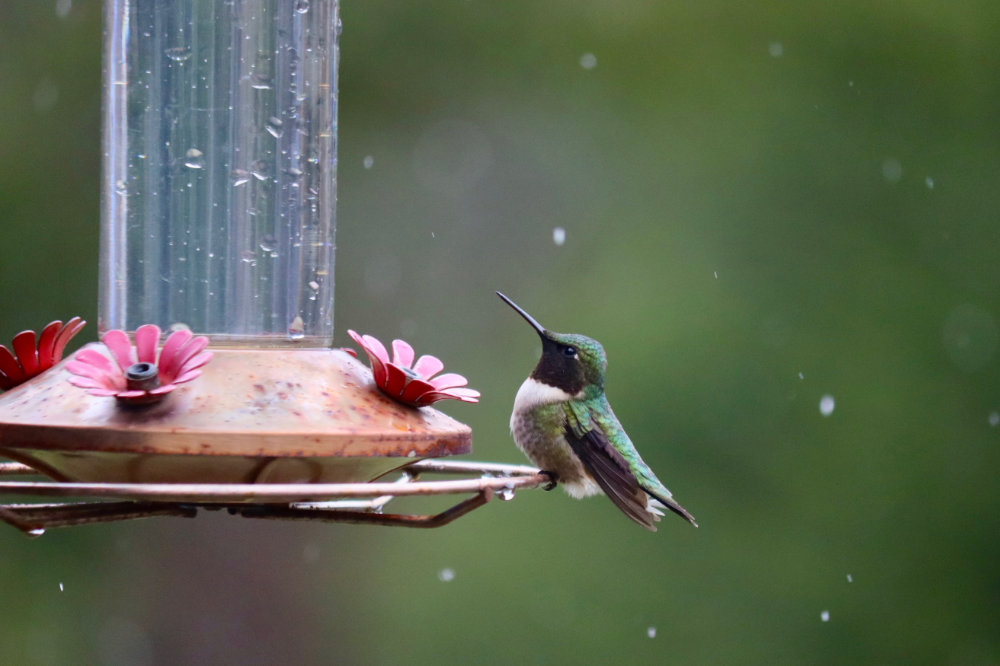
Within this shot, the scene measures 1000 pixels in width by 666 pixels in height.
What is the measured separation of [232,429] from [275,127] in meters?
0.84

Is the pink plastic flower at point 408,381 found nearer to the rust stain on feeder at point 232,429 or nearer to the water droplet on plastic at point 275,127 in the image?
the rust stain on feeder at point 232,429

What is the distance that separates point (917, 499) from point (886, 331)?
999 mm

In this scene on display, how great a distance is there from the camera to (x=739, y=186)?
7031 millimetres

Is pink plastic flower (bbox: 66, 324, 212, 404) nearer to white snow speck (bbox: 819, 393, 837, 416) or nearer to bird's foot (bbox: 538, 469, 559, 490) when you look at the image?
bird's foot (bbox: 538, 469, 559, 490)

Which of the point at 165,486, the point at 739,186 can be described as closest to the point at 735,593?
the point at 739,186

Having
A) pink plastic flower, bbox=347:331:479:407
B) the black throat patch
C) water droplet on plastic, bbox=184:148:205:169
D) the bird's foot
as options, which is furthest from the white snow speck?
water droplet on plastic, bbox=184:148:205:169

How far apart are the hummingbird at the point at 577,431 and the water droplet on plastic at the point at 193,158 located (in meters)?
1.27

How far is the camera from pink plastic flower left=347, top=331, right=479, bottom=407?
2.17 m

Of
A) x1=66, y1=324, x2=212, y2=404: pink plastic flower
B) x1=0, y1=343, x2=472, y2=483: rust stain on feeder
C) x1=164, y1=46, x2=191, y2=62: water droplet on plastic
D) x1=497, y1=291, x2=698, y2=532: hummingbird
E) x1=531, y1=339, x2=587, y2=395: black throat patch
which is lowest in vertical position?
x1=497, y1=291, x2=698, y2=532: hummingbird

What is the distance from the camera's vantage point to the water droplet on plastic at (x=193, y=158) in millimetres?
2336

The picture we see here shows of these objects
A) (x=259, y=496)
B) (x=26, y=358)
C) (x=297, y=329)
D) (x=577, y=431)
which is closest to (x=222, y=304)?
(x=297, y=329)

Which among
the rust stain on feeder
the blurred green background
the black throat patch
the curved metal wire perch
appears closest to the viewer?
the curved metal wire perch

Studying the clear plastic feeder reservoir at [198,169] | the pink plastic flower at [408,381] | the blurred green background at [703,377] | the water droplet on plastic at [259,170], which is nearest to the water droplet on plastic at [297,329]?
the clear plastic feeder reservoir at [198,169]

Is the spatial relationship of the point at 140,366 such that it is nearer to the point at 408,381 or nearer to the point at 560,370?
the point at 408,381
